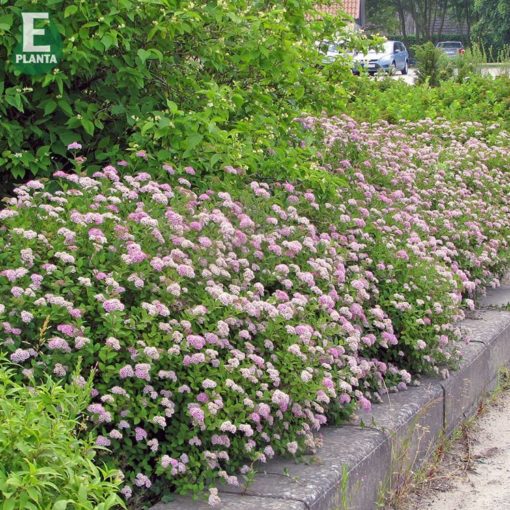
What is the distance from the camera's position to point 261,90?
6.01 metres

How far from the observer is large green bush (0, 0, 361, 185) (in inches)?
197

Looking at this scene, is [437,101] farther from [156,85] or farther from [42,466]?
[42,466]

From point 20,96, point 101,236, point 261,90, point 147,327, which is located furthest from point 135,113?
point 147,327

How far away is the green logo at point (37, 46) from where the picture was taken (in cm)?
492

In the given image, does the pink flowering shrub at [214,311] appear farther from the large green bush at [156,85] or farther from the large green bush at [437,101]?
the large green bush at [437,101]

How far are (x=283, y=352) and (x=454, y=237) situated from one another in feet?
8.82

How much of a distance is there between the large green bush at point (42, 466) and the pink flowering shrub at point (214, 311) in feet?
1.63

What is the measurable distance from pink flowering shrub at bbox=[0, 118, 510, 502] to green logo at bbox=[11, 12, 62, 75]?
2.21ft

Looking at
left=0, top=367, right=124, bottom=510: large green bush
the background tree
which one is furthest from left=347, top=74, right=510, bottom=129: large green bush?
the background tree

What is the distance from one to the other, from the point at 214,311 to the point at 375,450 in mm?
830

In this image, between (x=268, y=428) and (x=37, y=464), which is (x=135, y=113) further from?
(x=37, y=464)

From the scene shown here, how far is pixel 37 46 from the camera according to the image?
193 inches

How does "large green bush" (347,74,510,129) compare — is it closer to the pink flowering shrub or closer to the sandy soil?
the pink flowering shrub

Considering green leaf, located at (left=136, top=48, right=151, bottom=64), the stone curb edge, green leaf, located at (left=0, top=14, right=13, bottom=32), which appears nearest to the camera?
the stone curb edge
